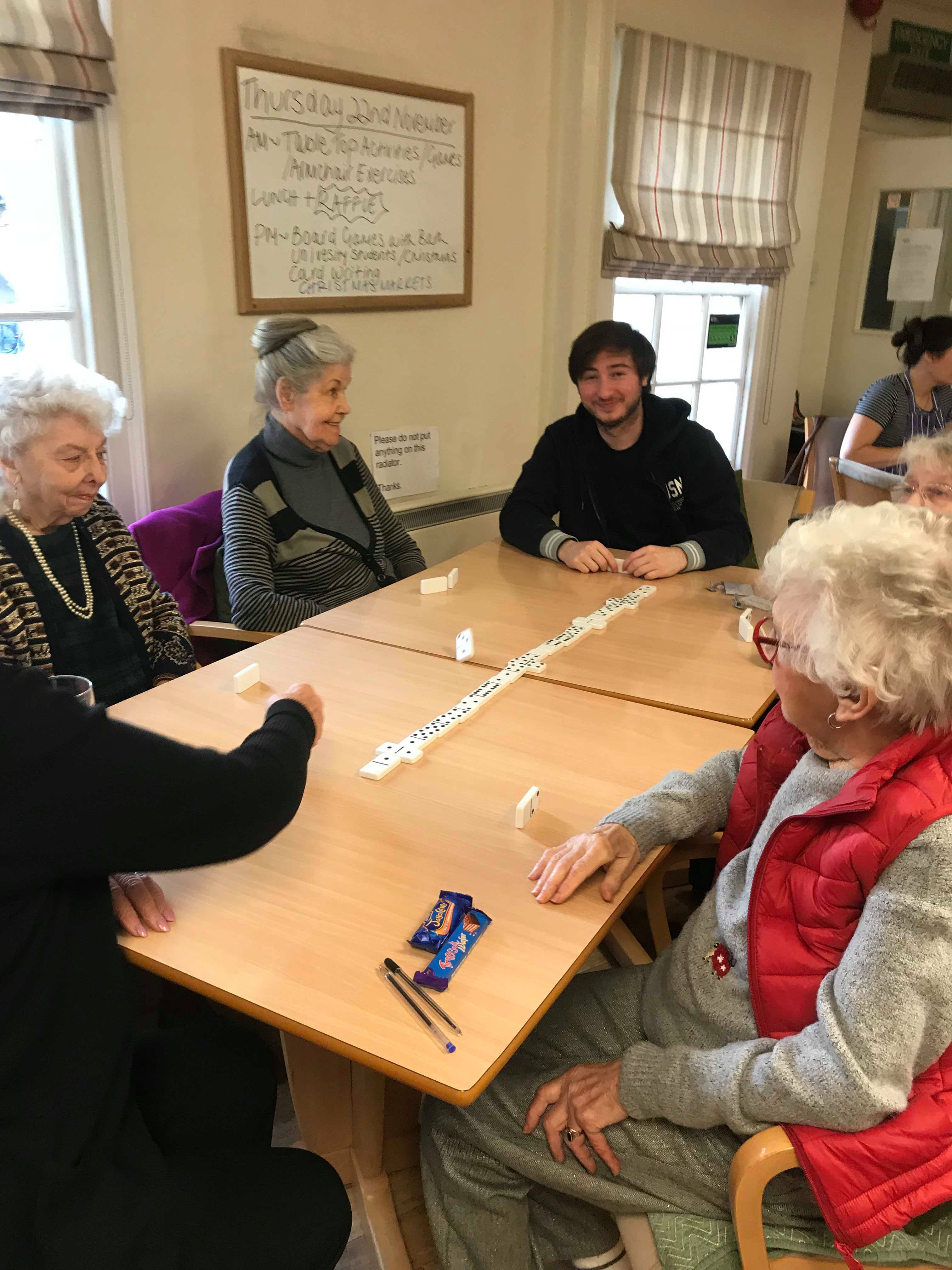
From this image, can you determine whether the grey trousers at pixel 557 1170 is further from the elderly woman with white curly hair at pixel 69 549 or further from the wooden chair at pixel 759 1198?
the elderly woman with white curly hair at pixel 69 549

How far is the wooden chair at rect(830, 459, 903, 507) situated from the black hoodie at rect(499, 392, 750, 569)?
0.80 meters

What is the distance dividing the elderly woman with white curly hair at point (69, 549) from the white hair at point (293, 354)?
48 centimetres

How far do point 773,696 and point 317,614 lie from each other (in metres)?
1.08

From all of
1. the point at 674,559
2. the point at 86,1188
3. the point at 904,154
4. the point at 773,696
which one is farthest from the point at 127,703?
the point at 904,154

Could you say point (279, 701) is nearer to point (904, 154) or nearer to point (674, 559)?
point (674, 559)

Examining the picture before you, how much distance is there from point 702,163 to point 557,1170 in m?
3.94

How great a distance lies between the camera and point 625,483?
273 centimetres

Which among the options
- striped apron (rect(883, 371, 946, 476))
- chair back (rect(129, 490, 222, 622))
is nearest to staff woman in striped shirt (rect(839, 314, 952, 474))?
striped apron (rect(883, 371, 946, 476))

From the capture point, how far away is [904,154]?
4629 mm

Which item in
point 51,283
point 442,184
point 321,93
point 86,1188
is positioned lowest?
point 86,1188

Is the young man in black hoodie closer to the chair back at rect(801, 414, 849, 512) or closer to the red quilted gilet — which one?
the red quilted gilet

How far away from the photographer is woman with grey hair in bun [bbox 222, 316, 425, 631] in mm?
2350

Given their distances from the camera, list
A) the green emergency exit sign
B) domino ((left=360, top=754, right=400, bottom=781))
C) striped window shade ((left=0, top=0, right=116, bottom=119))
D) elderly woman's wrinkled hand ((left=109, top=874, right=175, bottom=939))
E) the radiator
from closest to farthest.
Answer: elderly woman's wrinkled hand ((left=109, top=874, right=175, bottom=939)) → domino ((left=360, top=754, right=400, bottom=781)) → striped window shade ((left=0, top=0, right=116, bottom=119)) → the radiator → the green emergency exit sign

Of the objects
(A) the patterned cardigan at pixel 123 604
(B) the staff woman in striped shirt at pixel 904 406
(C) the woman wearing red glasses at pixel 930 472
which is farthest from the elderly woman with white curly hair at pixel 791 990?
(B) the staff woman in striped shirt at pixel 904 406
